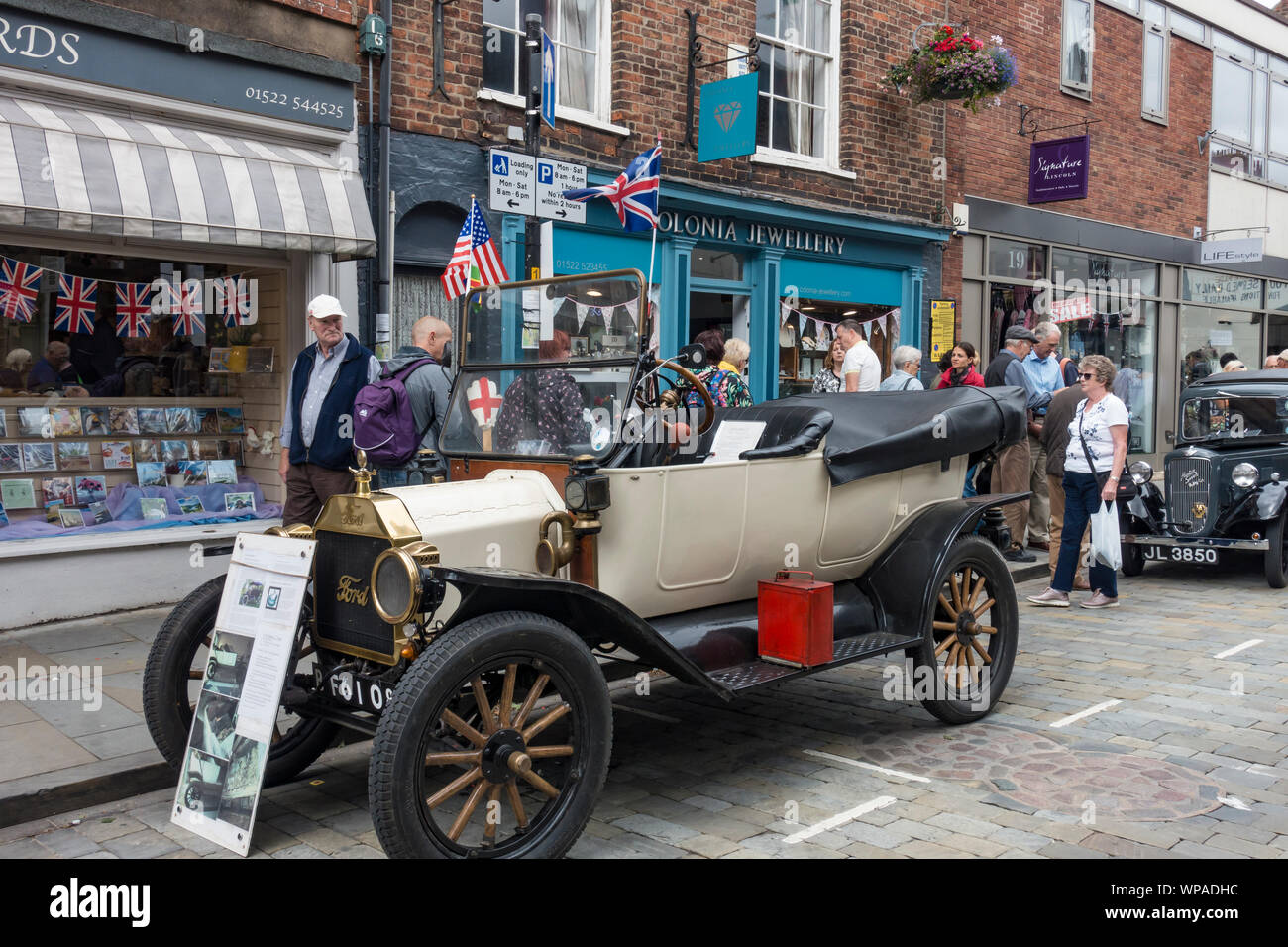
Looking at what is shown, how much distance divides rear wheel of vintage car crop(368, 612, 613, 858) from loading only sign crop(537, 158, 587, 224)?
4567 mm

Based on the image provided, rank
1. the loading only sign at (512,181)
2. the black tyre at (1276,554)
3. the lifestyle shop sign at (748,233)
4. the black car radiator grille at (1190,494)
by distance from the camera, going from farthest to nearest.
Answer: the lifestyle shop sign at (748,233) → the black car radiator grille at (1190,494) → the black tyre at (1276,554) → the loading only sign at (512,181)

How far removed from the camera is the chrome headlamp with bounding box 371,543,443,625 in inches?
140

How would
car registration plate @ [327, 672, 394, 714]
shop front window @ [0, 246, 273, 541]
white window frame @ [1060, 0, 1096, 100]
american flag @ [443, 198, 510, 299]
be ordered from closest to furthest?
car registration plate @ [327, 672, 394, 714] < shop front window @ [0, 246, 273, 541] < american flag @ [443, 198, 510, 299] < white window frame @ [1060, 0, 1096, 100]

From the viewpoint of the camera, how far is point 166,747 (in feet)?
13.4

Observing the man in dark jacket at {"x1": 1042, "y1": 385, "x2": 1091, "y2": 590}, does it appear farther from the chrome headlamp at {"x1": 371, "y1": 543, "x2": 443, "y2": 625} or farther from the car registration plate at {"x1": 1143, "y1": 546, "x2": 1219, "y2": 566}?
the chrome headlamp at {"x1": 371, "y1": 543, "x2": 443, "y2": 625}

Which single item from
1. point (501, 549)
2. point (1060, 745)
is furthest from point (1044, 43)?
point (501, 549)

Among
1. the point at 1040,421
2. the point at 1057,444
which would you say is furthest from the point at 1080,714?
the point at 1040,421

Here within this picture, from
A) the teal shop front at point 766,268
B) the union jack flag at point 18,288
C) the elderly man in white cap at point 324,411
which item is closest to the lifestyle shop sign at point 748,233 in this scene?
the teal shop front at point 766,268

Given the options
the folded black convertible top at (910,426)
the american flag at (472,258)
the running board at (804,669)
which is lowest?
the running board at (804,669)

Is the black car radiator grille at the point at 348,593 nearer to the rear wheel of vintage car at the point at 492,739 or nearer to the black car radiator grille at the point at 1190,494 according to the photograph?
the rear wheel of vintage car at the point at 492,739

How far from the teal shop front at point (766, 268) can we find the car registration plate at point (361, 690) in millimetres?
6079

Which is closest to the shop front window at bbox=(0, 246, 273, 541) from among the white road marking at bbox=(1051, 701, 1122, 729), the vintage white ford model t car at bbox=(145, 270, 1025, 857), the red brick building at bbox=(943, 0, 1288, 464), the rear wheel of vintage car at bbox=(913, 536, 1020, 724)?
the vintage white ford model t car at bbox=(145, 270, 1025, 857)

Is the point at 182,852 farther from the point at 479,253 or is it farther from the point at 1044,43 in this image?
the point at 1044,43

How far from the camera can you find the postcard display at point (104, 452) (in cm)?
713
